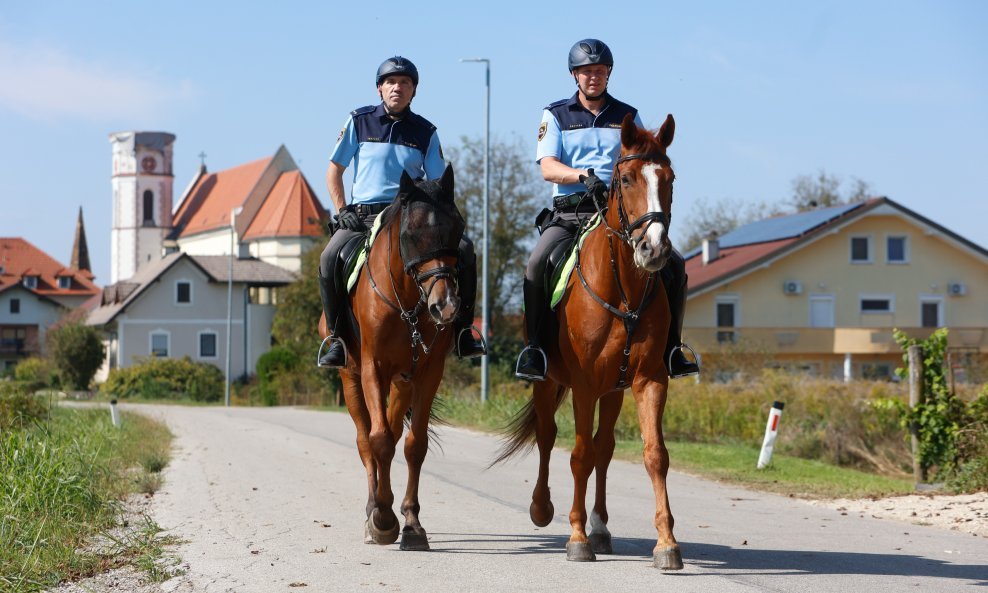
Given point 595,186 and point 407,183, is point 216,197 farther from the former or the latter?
point 595,186

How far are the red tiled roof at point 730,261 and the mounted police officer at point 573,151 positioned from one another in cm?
4672

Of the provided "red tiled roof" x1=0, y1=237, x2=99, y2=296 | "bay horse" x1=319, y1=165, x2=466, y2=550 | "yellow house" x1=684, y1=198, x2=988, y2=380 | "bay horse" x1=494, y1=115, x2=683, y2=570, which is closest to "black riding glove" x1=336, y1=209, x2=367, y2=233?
"bay horse" x1=319, y1=165, x2=466, y2=550

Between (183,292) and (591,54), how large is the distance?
7981cm

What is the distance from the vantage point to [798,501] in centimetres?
1359

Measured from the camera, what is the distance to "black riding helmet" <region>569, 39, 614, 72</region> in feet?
31.0

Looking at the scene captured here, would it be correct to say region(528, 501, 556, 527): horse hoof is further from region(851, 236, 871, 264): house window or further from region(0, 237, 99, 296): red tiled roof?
region(0, 237, 99, 296): red tiled roof

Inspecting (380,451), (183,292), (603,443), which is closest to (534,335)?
(603,443)

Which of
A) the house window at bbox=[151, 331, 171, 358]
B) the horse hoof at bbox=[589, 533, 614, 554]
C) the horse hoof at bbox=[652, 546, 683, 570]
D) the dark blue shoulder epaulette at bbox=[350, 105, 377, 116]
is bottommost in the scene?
the horse hoof at bbox=[589, 533, 614, 554]

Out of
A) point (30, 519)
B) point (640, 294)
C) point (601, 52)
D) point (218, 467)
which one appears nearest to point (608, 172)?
point (601, 52)

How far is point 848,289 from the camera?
59312mm

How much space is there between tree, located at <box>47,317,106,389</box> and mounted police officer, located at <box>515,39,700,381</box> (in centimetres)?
7393

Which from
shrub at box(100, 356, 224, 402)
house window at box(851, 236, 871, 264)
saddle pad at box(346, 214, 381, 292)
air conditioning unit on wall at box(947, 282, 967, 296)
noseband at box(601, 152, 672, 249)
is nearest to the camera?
noseband at box(601, 152, 672, 249)

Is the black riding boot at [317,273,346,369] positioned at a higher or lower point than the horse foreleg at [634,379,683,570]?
higher

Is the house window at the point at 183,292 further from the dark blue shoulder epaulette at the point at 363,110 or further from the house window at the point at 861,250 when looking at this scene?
the dark blue shoulder epaulette at the point at 363,110
